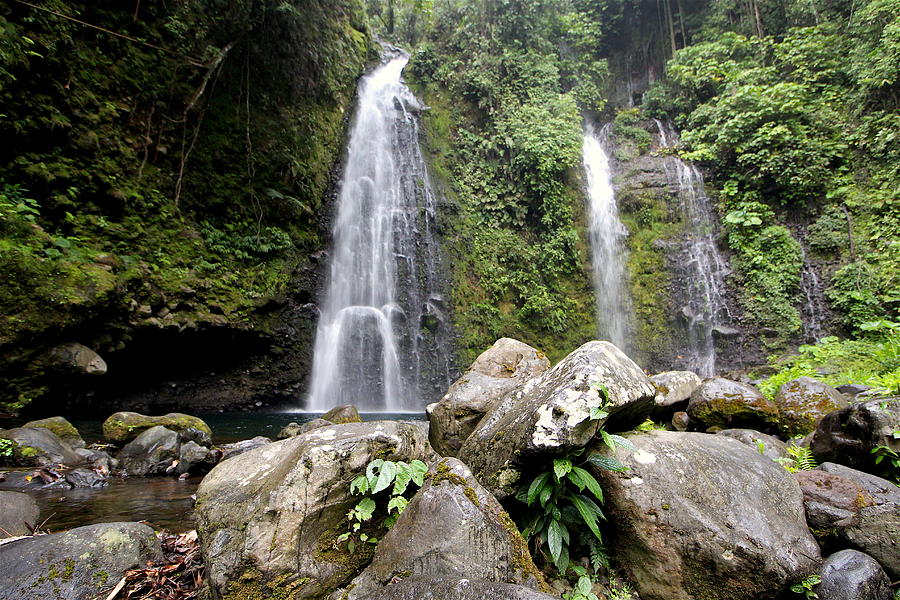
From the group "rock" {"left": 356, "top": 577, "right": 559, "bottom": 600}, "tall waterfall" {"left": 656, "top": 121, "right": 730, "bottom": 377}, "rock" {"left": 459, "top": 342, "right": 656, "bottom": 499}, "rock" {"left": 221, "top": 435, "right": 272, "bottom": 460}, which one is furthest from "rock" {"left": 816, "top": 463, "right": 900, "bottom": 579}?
"tall waterfall" {"left": 656, "top": 121, "right": 730, "bottom": 377}

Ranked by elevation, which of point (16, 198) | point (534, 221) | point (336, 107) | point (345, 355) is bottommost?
point (345, 355)

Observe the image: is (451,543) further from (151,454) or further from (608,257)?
(608,257)

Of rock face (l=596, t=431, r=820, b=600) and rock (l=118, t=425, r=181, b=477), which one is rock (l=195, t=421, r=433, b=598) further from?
rock (l=118, t=425, r=181, b=477)

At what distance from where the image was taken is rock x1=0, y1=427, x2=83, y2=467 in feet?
14.8

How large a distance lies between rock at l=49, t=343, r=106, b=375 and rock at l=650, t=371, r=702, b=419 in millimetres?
8287

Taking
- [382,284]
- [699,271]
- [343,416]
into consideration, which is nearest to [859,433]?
[343,416]

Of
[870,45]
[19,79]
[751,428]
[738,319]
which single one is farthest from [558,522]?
[870,45]

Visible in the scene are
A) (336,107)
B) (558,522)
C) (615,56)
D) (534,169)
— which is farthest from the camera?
(615,56)

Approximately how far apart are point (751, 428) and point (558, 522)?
3.65m

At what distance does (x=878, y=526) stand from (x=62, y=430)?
8.19 metres

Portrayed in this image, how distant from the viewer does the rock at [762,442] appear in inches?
152

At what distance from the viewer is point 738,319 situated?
1171cm

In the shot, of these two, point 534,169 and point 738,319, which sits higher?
point 534,169

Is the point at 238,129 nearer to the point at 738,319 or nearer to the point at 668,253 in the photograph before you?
the point at 668,253
